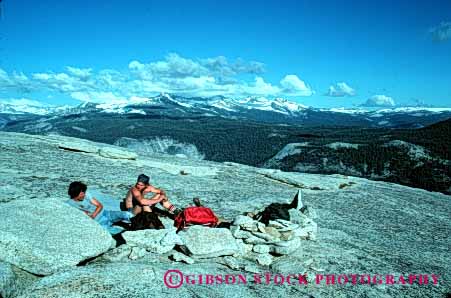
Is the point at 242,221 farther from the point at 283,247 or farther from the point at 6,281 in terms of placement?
the point at 6,281

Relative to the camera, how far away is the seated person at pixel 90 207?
49.6 ft

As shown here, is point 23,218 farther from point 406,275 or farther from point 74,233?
point 406,275

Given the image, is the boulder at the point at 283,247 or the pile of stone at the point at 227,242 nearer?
the pile of stone at the point at 227,242

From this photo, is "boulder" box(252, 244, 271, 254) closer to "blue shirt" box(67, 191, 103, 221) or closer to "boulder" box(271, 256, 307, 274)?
"boulder" box(271, 256, 307, 274)

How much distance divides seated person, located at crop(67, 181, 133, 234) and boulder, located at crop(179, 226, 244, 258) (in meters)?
3.28

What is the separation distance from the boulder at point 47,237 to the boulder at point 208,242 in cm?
254

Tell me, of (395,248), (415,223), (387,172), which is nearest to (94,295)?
(395,248)

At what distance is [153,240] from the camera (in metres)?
13.0

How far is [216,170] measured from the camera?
3117 cm

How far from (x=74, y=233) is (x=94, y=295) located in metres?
3.32

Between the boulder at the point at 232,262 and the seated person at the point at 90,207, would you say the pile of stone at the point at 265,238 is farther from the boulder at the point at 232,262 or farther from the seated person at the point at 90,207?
the seated person at the point at 90,207

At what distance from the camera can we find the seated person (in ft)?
49.6

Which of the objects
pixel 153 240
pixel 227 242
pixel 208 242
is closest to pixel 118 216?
pixel 153 240

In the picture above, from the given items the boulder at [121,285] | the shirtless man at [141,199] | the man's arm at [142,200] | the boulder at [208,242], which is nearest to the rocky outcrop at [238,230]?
the boulder at [121,285]
